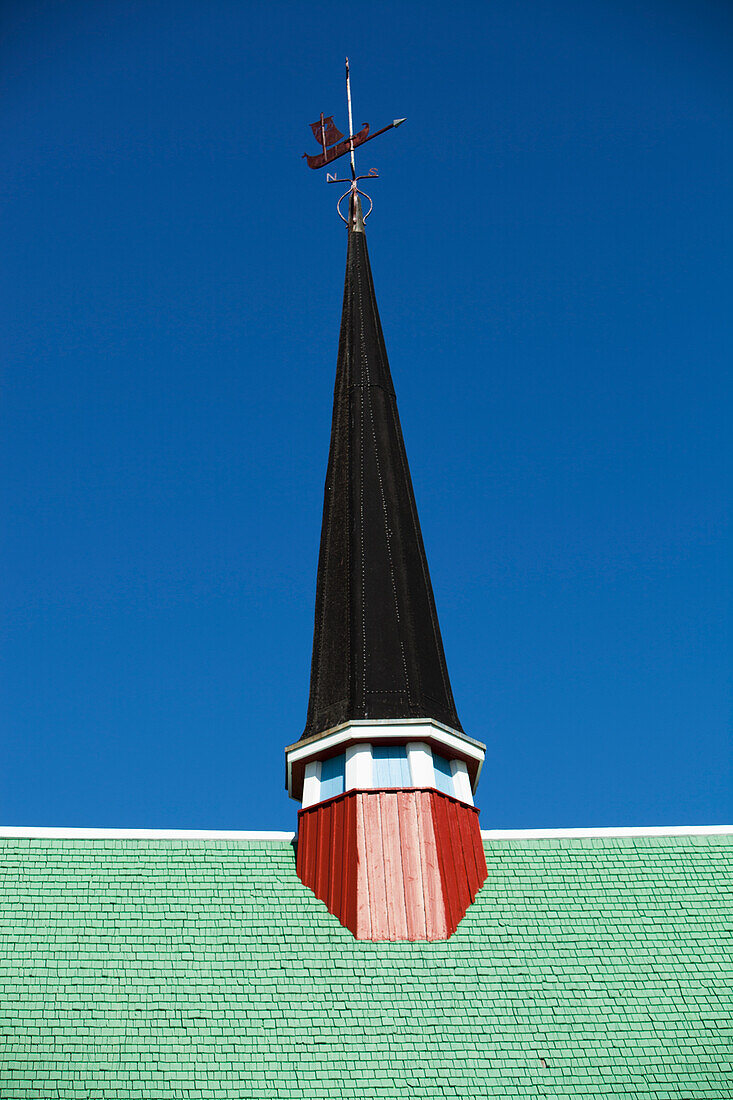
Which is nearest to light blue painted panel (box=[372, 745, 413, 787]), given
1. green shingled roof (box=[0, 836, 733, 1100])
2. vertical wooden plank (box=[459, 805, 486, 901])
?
vertical wooden plank (box=[459, 805, 486, 901])

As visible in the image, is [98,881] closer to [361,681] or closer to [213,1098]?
[213,1098]

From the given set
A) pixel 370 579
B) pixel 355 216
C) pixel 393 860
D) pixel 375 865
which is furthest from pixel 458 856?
pixel 355 216

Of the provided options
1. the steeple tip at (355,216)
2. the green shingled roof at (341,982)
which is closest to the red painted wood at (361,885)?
the green shingled roof at (341,982)

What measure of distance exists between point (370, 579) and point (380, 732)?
Answer: 9.82 ft

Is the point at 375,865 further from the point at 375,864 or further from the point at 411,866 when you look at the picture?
the point at 411,866

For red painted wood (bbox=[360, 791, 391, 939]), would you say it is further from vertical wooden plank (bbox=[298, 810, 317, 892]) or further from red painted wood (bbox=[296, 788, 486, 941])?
vertical wooden plank (bbox=[298, 810, 317, 892])

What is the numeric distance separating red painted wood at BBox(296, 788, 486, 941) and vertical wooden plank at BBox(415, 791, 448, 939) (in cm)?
1

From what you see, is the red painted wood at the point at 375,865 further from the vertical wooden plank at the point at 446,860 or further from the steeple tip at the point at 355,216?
the steeple tip at the point at 355,216

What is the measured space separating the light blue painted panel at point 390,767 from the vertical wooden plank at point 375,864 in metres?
0.30

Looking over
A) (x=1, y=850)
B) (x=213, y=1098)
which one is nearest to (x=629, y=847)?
(x=213, y=1098)

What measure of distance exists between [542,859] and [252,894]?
4074mm

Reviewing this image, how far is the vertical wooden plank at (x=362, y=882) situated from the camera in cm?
1345

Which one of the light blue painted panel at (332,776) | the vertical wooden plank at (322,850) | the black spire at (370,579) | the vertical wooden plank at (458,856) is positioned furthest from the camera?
the black spire at (370,579)

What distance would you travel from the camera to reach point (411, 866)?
553 inches
